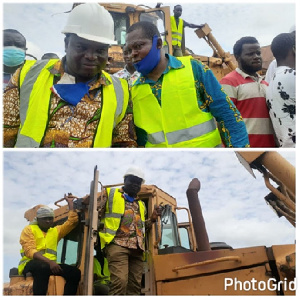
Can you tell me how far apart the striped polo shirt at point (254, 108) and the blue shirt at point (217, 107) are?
241 millimetres

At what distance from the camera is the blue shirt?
7.52ft

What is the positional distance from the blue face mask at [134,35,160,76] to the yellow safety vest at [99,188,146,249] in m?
0.92

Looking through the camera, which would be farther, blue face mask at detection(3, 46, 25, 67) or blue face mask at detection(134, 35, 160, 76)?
blue face mask at detection(3, 46, 25, 67)

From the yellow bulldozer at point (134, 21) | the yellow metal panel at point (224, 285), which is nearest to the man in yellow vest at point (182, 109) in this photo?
the yellow metal panel at point (224, 285)

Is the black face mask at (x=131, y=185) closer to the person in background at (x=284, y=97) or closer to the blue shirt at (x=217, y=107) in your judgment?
the blue shirt at (x=217, y=107)

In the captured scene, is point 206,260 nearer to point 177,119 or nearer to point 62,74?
point 177,119

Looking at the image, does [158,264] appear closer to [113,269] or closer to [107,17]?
[113,269]

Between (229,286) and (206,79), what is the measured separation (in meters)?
1.29

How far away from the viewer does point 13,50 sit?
2.91 m

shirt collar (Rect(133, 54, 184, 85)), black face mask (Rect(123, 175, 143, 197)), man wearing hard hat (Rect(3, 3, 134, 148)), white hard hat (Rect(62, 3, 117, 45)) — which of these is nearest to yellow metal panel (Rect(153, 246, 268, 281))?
black face mask (Rect(123, 175, 143, 197))

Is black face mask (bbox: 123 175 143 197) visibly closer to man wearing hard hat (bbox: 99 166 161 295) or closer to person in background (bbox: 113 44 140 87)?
man wearing hard hat (bbox: 99 166 161 295)

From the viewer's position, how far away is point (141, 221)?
117 inches

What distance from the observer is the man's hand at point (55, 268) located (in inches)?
102

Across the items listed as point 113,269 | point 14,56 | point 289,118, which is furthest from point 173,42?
point 113,269
